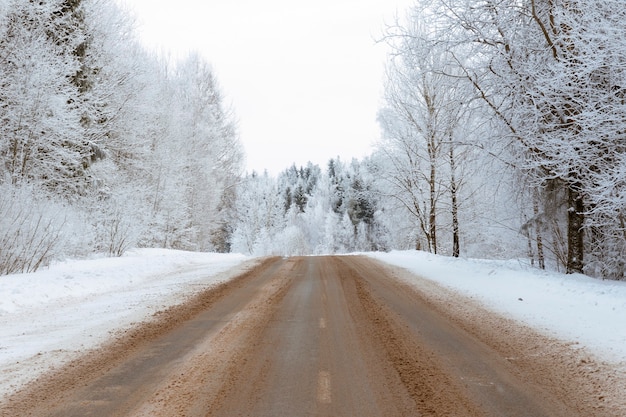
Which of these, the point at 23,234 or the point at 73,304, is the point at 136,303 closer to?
the point at 73,304

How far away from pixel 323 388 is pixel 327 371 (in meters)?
0.44

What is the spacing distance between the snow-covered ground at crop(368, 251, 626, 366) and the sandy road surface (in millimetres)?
408

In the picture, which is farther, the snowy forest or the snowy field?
the snowy forest

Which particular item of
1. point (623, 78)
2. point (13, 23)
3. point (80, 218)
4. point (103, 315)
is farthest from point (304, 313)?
point (13, 23)

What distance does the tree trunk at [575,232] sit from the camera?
1064 centimetres

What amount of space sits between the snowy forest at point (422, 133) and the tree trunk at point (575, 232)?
39mm

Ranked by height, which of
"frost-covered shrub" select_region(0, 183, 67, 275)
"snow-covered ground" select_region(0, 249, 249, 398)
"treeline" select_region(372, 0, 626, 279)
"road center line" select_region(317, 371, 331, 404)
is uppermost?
"treeline" select_region(372, 0, 626, 279)

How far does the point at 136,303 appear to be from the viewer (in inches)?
318

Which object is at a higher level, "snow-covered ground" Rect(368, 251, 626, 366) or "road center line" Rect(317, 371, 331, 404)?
"snow-covered ground" Rect(368, 251, 626, 366)

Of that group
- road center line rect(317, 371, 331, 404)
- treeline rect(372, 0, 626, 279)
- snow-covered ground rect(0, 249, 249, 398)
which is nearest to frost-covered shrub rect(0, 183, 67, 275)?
snow-covered ground rect(0, 249, 249, 398)

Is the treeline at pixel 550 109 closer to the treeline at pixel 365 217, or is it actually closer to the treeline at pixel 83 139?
the treeline at pixel 365 217

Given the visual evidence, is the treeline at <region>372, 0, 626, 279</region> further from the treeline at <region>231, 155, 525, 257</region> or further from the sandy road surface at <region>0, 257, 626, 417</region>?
the sandy road surface at <region>0, 257, 626, 417</region>

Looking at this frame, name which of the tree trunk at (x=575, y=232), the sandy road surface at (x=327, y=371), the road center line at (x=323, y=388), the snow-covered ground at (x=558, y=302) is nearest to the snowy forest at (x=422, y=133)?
the tree trunk at (x=575, y=232)

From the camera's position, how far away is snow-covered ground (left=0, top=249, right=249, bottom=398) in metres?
4.91
